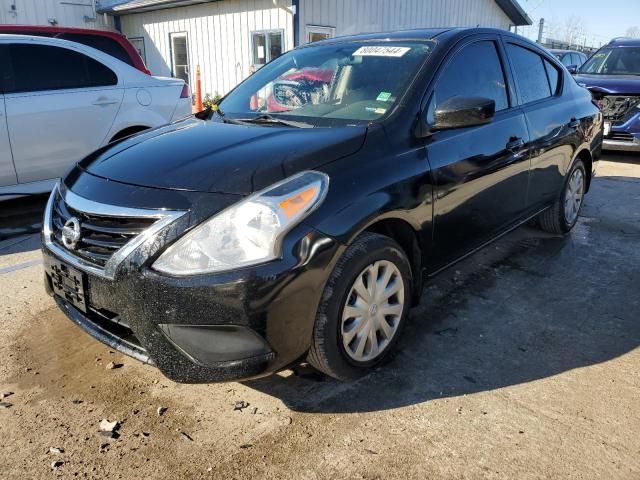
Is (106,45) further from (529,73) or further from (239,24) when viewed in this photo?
(239,24)

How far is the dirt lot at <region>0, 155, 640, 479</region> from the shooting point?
2223mm

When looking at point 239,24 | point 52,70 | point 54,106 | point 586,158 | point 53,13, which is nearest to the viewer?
point 586,158

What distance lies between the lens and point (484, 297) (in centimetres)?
372

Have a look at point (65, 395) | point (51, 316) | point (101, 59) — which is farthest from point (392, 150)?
point (101, 59)

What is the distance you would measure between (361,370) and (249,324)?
2.59 feet

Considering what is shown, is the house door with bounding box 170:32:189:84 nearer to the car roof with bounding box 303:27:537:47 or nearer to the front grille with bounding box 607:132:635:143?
the front grille with bounding box 607:132:635:143

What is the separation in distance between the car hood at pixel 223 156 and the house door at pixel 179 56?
44.1 feet

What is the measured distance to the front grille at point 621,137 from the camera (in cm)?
812

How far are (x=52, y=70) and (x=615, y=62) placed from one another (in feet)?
29.5

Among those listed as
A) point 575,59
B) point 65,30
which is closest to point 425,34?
point 65,30

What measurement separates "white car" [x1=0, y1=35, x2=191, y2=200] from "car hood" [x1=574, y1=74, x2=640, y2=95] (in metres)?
6.19

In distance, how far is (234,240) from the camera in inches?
85.1

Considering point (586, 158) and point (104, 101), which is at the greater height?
point (104, 101)

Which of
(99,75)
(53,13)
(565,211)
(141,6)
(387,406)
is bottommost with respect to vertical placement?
(387,406)
